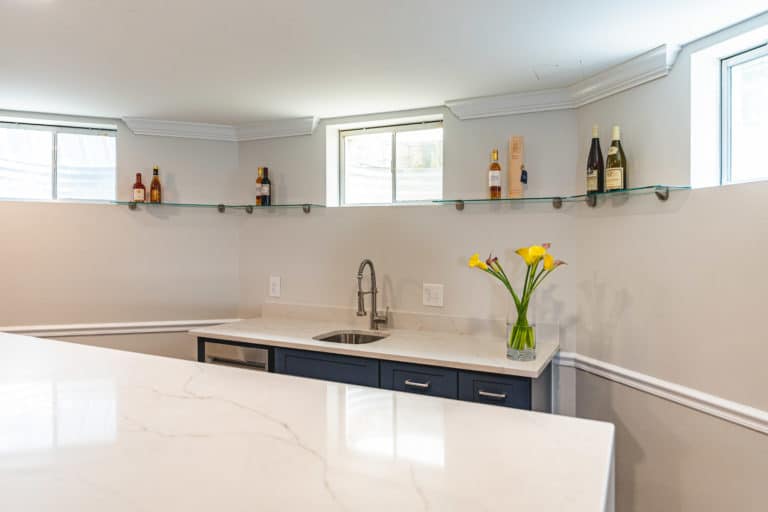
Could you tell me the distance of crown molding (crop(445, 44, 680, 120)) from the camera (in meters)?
2.00

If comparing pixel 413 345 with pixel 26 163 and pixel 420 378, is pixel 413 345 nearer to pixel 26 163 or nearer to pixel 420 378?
pixel 420 378

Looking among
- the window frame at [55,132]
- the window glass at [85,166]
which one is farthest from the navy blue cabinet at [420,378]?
the window frame at [55,132]

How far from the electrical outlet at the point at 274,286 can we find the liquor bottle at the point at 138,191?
0.89 meters

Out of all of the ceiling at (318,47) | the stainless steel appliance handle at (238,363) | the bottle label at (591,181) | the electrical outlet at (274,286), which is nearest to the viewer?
the ceiling at (318,47)

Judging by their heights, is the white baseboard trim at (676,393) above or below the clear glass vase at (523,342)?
below

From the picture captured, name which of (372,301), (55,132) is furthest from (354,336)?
(55,132)

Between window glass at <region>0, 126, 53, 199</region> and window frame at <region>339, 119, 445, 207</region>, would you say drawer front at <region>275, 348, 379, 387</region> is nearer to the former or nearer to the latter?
window frame at <region>339, 119, 445, 207</region>

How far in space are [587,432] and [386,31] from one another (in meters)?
1.48

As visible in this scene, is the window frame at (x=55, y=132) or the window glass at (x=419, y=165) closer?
the window glass at (x=419, y=165)

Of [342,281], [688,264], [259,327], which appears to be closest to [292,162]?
[342,281]

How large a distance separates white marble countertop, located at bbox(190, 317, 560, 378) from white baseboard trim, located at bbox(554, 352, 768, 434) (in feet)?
0.47

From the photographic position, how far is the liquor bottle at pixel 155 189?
3.07 m

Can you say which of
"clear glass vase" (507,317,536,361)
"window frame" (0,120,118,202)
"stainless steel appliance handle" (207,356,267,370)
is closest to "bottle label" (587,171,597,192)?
"clear glass vase" (507,317,536,361)

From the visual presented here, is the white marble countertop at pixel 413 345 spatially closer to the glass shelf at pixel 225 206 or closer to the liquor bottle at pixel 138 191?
the glass shelf at pixel 225 206
